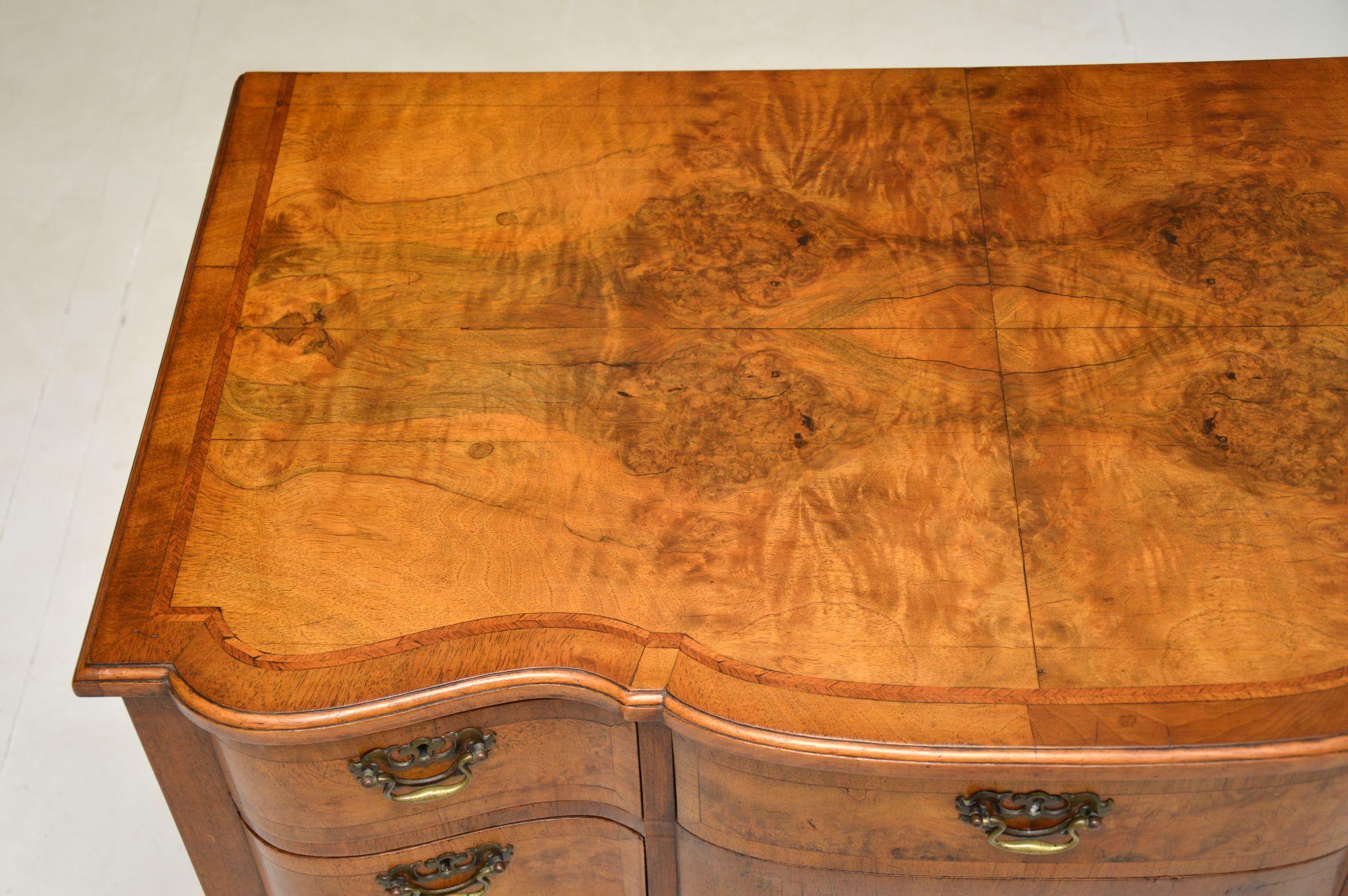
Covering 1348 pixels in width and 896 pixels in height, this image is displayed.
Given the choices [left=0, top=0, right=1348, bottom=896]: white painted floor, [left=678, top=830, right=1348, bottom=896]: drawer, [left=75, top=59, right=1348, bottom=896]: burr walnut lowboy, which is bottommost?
[left=678, top=830, right=1348, bottom=896]: drawer

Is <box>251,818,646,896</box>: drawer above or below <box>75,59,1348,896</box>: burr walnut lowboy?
below

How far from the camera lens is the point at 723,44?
2980 millimetres

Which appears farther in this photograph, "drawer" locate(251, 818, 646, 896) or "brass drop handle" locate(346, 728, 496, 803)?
"drawer" locate(251, 818, 646, 896)

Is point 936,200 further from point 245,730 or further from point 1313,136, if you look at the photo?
point 245,730

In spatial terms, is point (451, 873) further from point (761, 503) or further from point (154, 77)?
point (154, 77)

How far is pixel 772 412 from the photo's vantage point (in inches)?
60.3

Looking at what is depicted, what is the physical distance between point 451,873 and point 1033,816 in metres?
0.64

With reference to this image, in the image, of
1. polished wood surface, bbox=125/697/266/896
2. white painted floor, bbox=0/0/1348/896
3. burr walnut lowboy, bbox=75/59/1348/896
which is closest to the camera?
burr walnut lowboy, bbox=75/59/1348/896

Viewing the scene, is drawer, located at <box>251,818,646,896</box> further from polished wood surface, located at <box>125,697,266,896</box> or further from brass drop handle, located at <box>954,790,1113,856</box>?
brass drop handle, located at <box>954,790,1113,856</box>

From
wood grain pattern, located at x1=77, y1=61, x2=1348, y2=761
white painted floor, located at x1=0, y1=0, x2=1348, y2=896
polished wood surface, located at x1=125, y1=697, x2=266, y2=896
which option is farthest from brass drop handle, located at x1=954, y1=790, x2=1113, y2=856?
white painted floor, located at x1=0, y1=0, x2=1348, y2=896

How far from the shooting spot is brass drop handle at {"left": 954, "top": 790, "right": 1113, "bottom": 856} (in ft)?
4.53

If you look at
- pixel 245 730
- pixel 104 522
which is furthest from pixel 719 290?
pixel 104 522

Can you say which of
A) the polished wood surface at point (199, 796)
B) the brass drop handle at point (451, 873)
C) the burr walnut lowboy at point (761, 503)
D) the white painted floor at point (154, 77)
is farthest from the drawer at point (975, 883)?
the white painted floor at point (154, 77)

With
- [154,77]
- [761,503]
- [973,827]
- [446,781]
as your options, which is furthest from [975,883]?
[154,77]
